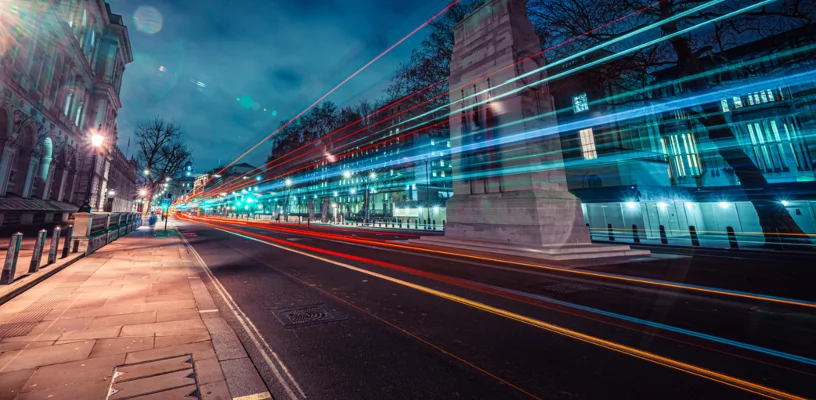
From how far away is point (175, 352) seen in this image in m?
2.87

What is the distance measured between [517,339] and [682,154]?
113 ft

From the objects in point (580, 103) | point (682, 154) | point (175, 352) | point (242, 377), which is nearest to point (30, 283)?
point (175, 352)

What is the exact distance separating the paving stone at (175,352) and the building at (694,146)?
19.1 m

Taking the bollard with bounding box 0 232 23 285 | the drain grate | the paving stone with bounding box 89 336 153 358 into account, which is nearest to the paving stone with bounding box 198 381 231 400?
the paving stone with bounding box 89 336 153 358

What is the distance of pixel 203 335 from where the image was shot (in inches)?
131

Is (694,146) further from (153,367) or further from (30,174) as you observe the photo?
(30,174)

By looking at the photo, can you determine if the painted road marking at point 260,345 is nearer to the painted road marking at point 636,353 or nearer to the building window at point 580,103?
the painted road marking at point 636,353

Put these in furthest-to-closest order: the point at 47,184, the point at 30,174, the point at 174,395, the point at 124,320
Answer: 1. the point at 47,184
2. the point at 30,174
3. the point at 124,320
4. the point at 174,395

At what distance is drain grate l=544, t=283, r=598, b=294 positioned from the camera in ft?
17.5

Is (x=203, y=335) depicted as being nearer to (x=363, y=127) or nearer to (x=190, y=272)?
(x=190, y=272)

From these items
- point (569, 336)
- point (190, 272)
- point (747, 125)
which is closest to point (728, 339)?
point (569, 336)

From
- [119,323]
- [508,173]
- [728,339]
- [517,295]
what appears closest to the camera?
[728,339]

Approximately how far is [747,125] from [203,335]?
3963cm

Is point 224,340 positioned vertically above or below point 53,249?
below
